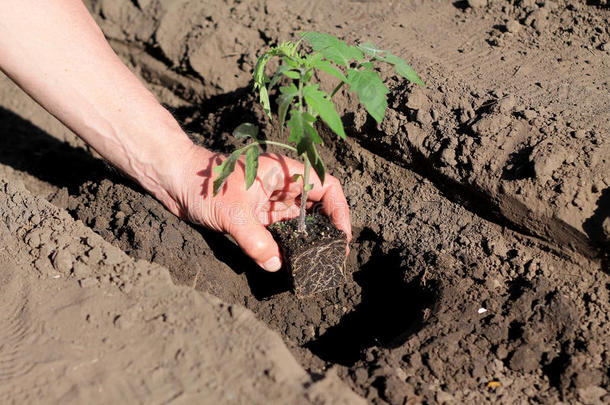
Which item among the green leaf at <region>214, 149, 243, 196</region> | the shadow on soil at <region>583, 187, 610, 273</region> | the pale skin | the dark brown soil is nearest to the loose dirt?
the shadow on soil at <region>583, 187, 610, 273</region>

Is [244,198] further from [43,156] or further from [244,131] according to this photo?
[43,156]

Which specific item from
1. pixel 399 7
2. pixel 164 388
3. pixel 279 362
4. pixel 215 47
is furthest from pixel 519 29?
pixel 164 388

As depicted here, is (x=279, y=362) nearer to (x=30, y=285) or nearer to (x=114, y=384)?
(x=114, y=384)

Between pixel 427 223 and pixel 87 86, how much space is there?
1.78m

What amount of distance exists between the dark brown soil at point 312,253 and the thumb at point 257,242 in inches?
2.5

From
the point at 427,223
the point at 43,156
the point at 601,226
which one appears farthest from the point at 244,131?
the point at 43,156

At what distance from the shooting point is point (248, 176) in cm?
212

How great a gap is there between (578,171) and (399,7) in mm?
1994

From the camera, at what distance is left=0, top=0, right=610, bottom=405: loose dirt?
1.96 m

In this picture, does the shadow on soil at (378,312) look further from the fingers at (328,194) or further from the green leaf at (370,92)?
the green leaf at (370,92)

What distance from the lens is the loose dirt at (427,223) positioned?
6.42ft

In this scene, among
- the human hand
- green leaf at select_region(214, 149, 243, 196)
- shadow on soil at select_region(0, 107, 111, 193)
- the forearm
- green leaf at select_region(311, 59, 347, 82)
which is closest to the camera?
green leaf at select_region(311, 59, 347, 82)

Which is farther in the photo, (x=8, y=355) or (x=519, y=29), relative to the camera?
(x=519, y=29)

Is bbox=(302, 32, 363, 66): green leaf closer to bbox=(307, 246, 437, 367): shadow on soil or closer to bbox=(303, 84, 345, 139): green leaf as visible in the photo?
bbox=(303, 84, 345, 139): green leaf
